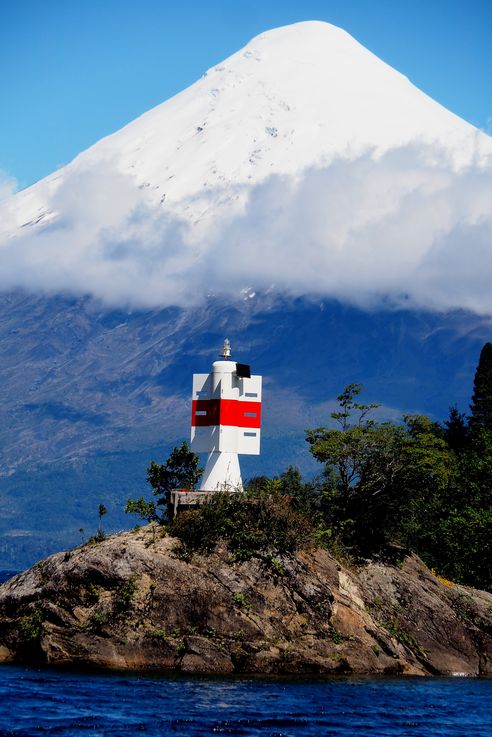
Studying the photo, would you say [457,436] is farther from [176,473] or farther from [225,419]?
[225,419]

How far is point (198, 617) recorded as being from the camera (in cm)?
5234

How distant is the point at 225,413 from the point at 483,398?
79483 millimetres

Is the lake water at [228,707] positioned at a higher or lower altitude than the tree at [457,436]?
lower

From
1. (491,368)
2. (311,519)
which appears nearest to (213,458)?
(311,519)

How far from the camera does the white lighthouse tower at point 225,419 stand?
59.9 m

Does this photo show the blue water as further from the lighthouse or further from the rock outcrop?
the lighthouse

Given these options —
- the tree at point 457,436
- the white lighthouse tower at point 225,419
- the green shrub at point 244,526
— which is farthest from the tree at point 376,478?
the tree at point 457,436

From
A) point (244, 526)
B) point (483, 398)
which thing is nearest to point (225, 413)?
point (244, 526)

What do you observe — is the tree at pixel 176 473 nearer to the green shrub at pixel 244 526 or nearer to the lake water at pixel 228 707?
the green shrub at pixel 244 526

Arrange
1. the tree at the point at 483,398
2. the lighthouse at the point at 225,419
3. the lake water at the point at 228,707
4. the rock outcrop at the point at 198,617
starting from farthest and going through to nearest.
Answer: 1. the tree at the point at 483,398
2. the lighthouse at the point at 225,419
3. the rock outcrop at the point at 198,617
4. the lake water at the point at 228,707

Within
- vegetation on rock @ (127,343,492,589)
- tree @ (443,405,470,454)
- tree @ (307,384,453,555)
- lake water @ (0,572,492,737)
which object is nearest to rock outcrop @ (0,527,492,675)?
vegetation on rock @ (127,343,492,589)

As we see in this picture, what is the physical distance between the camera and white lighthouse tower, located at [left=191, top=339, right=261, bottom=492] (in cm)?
5991

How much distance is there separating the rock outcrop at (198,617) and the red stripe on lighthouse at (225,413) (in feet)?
21.4

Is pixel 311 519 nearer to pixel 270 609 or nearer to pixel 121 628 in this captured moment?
pixel 270 609
